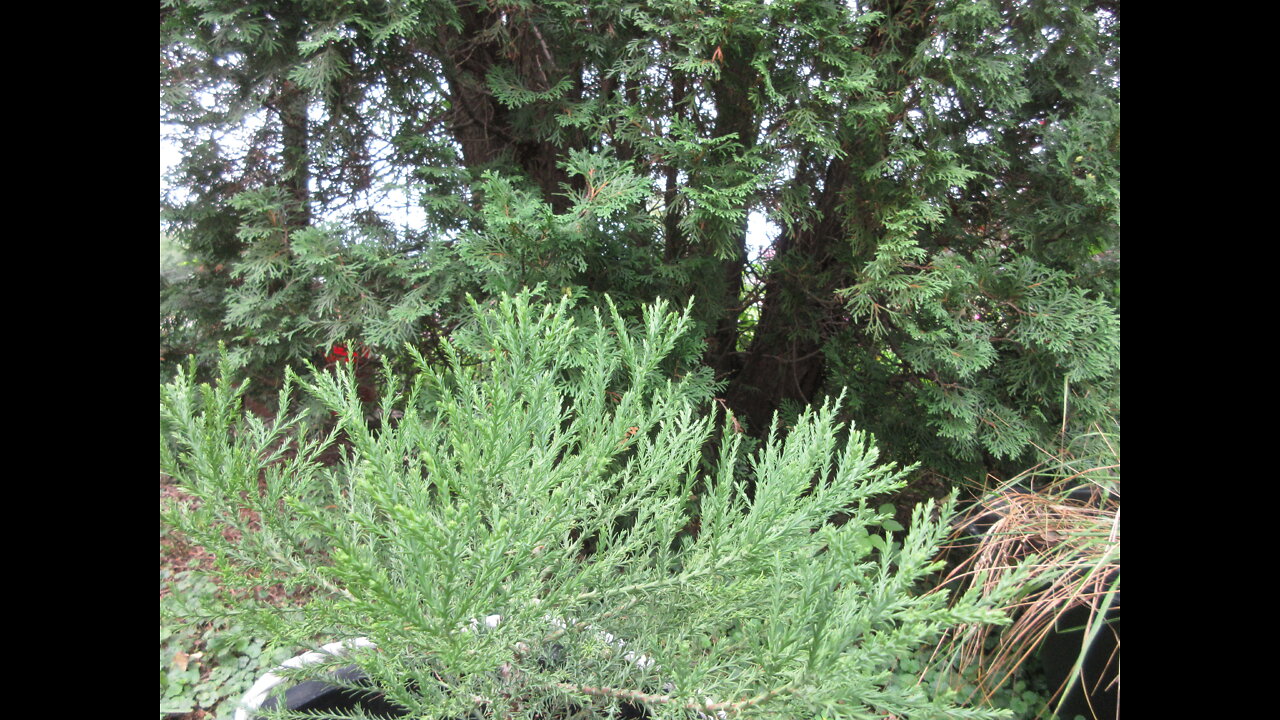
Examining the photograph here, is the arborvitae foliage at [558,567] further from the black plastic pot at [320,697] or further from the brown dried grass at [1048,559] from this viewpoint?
the brown dried grass at [1048,559]

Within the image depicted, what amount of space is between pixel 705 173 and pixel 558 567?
1230 millimetres

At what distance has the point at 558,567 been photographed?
3.32 ft

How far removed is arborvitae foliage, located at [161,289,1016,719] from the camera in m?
0.66

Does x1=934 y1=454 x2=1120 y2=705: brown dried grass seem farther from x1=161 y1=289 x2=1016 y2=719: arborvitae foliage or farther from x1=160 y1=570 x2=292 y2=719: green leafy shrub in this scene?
x1=160 y1=570 x2=292 y2=719: green leafy shrub

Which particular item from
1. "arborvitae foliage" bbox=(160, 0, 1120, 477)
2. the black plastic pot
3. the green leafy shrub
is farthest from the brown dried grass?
the green leafy shrub

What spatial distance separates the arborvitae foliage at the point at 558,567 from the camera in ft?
2.17

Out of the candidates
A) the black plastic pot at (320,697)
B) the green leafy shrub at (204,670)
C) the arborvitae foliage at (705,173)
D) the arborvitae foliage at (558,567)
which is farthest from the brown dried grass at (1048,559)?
the green leafy shrub at (204,670)

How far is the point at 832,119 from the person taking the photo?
1810mm

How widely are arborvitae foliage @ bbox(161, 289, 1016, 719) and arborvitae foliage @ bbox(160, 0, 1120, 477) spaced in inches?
34.7

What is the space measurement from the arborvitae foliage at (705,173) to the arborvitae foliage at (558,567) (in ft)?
2.89
